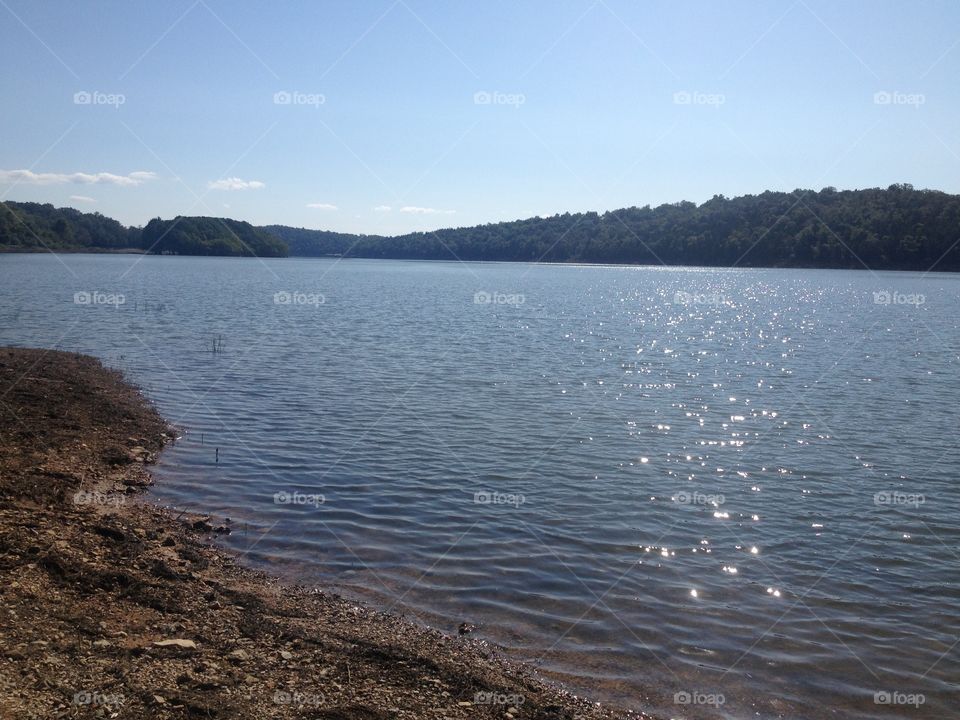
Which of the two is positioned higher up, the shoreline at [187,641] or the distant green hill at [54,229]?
the distant green hill at [54,229]

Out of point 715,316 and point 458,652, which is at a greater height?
point 715,316

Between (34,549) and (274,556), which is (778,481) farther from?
(34,549)

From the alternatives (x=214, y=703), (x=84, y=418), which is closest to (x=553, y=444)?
(x=84, y=418)

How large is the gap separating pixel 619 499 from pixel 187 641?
7.94 metres

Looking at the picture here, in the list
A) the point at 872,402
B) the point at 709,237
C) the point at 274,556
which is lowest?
the point at 274,556

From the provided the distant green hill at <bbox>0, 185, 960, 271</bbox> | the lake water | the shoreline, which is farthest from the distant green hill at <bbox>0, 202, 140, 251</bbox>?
the shoreline

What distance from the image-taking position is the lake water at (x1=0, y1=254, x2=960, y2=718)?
796 centimetres

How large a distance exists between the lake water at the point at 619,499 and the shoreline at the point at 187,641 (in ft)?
2.58

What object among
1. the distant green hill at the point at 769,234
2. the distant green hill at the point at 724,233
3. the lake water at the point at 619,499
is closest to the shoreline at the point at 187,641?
the lake water at the point at 619,499

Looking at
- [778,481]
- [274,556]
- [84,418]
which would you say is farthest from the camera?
[84,418]

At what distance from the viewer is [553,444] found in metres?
16.0

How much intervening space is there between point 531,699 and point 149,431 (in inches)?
479

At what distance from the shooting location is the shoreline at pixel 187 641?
559 centimetres

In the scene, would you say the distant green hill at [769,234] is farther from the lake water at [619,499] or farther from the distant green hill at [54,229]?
the lake water at [619,499]
